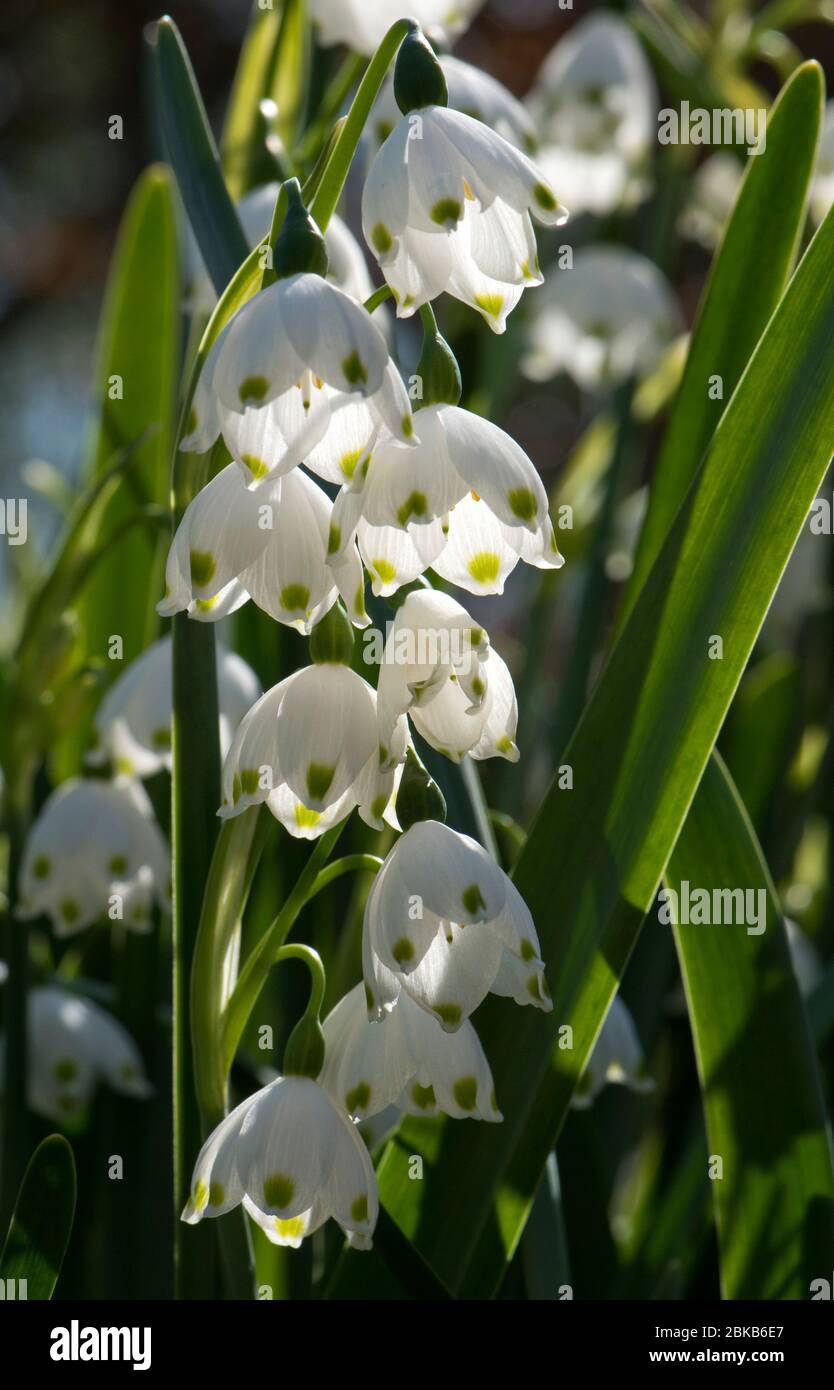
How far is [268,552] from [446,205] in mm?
142

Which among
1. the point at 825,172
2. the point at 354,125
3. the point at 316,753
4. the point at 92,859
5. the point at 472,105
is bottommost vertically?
the point at 316,753

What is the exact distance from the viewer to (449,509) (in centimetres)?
52

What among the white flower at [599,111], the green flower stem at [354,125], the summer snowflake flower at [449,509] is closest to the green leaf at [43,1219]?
the summer snowflake flower at [449,509]

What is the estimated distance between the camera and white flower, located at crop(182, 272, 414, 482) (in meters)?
0.49

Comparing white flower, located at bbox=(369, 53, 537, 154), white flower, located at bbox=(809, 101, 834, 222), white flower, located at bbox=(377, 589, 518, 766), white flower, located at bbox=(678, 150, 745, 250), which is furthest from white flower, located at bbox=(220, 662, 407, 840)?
white flower, located at bbox=(678, 150, 745, 250)

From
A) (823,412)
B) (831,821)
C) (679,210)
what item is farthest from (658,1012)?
(679,210)

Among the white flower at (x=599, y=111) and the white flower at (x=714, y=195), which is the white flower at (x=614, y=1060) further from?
the white flower at (x=714, y=195)

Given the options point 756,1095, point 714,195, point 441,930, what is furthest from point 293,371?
point 714,195

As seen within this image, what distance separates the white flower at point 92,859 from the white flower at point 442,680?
16.8 inches

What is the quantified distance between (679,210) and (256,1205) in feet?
3.75

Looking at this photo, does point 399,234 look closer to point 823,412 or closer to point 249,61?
point 823,412

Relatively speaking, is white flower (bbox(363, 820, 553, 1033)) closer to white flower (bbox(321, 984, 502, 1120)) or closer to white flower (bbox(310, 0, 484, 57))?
white flower (bbox(321, 984, 502, 1120))

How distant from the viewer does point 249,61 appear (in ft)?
3.54

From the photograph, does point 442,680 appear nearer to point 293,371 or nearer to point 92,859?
point 293,371
